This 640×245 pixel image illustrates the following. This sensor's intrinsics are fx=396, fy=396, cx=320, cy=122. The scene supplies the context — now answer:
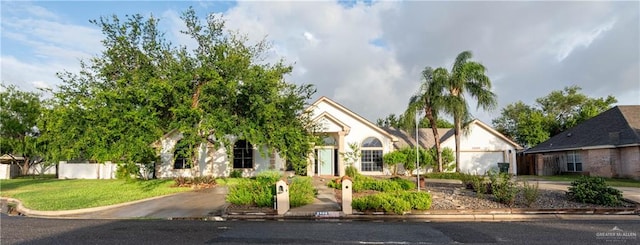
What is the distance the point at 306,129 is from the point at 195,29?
759cm

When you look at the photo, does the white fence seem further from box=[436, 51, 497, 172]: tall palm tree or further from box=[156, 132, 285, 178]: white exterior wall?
box=[436, 51, 497, 172]: tall palm tree

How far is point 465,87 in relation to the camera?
25438 millimetres

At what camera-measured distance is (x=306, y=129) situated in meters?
20.4

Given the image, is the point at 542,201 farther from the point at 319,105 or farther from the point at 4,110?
the point at 4,110

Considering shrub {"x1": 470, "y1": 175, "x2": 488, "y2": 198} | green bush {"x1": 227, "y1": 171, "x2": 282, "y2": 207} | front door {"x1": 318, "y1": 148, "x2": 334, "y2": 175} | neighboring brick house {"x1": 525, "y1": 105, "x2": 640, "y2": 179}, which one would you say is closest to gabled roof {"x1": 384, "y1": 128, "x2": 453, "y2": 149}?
front door {"x1": 318, "y1": 148, "x2": 334, "y2": 175}

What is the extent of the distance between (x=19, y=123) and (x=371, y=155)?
27.6 meters

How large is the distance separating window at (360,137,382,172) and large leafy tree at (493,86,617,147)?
20.4 metres

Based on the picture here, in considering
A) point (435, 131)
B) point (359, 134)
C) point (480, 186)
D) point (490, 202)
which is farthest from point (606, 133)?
point (490, 202)

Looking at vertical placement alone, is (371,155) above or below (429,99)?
below

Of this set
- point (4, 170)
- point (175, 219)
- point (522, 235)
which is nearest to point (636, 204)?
point (522, 235)

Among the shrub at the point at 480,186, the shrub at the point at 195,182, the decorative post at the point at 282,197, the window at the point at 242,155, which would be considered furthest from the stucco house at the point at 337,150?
the decorative post at the point at 282,197

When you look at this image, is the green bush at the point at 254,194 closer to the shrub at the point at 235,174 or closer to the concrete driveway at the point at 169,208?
the concrete driveway at the point at 169,208

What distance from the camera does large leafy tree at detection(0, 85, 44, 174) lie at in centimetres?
3052

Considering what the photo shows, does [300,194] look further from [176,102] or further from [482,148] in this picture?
[482,148]
